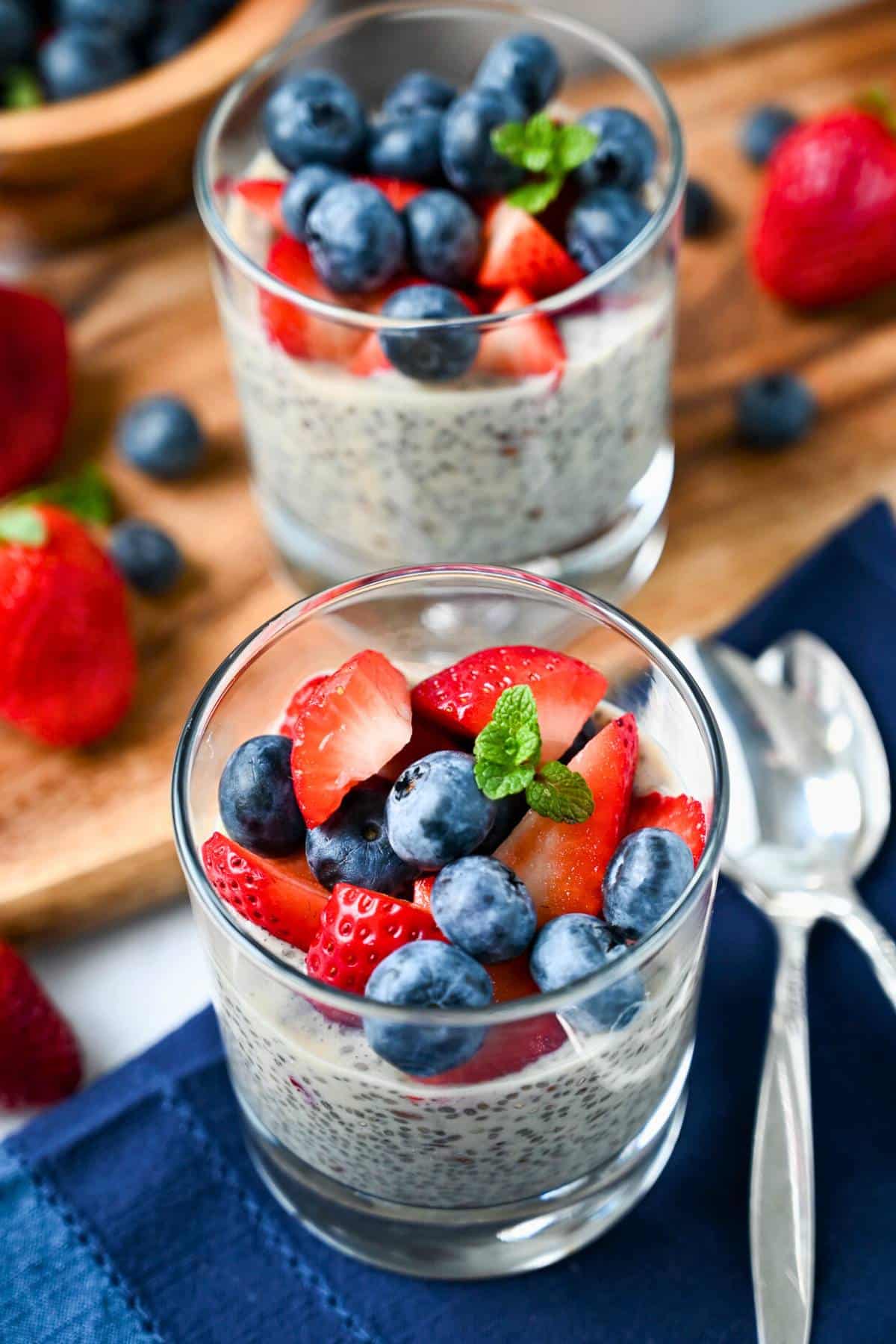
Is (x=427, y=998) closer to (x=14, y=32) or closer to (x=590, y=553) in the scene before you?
(x=590, y=553)

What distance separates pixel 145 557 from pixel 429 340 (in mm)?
478

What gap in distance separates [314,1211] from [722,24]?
1729mm

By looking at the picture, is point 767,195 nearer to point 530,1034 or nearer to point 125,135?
point 125,135

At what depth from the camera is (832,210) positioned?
1.73 m

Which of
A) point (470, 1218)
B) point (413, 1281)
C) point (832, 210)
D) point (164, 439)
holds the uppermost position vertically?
point (832, 210)

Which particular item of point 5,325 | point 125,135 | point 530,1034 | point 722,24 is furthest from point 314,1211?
point 722,24

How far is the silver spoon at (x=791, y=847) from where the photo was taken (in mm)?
1108

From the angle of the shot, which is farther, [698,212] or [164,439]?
[698,212]

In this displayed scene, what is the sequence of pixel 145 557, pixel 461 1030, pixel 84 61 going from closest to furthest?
pixel 461 1030 → pixel 145 557 → pixel 84 61

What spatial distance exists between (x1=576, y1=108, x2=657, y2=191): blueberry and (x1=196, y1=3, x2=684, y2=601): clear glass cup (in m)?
0.03

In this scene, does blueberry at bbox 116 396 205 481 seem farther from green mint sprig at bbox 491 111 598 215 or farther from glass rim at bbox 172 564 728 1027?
glass rim at bbox 172 564 728 1027

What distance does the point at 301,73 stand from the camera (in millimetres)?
1530

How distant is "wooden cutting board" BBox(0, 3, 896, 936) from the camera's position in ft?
4.74

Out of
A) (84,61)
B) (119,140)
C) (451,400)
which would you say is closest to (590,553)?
(451,400)
